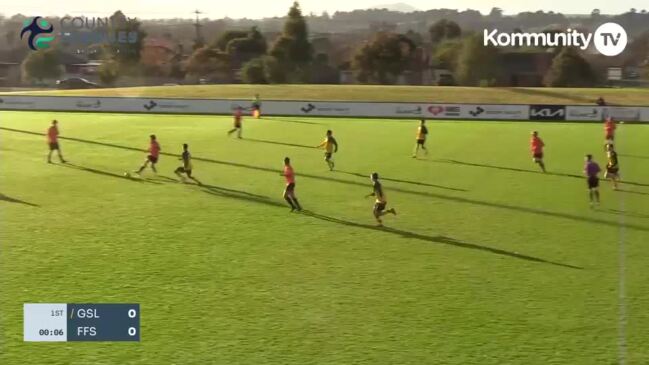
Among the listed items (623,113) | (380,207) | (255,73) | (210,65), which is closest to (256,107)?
(255,73)

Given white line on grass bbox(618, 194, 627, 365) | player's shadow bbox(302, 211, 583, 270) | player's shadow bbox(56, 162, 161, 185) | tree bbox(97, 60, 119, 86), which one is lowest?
white line on grass bbox(618, 194, 627, 365)

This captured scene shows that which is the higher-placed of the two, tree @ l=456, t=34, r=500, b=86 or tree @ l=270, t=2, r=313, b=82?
tree @ l=270, t=2, r=313, b=82

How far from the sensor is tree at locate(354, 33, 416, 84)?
3397 cm

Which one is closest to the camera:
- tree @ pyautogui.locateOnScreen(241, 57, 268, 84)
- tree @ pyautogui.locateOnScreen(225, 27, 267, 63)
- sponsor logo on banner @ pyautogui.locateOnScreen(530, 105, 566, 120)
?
tree @ pyautogui.locateOnScreen(225, 27, 267, 63)

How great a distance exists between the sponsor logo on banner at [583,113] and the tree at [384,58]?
1058cm

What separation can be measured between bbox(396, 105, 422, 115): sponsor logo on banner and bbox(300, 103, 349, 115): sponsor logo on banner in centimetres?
325

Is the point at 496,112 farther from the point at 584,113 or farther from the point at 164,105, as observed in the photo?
the point at 164,105

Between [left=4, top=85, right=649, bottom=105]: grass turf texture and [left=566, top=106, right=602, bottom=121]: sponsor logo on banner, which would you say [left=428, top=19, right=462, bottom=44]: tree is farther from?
[left=566, top=106, right=602, bottom=121]: sponsor logo on banner

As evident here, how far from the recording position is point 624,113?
128ft

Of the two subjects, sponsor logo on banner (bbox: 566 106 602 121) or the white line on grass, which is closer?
the white line on grass

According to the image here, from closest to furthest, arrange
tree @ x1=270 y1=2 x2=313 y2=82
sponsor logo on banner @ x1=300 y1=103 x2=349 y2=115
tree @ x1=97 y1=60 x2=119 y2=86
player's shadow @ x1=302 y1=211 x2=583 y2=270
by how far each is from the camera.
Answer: player's shadow @ x1=302 y1=211 x2=583 y2=270 < tree @ x1=97 y1=60 x2=119 y2=86 < tree @ x1=270 y1=2 x2=313 y2=82 < sponsor logo on banner @ x1=300 y1=103 x2=349 y2=115

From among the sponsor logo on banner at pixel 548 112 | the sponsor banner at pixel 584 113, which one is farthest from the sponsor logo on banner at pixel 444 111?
the sponsor banner at pixel 584 113

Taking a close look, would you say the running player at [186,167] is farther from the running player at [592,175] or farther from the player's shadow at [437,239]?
the running player at [592,175]
